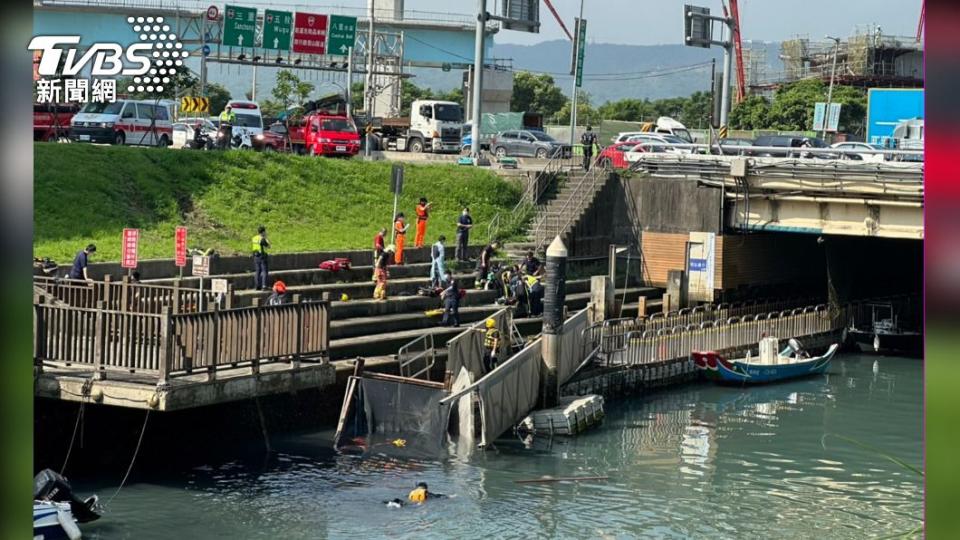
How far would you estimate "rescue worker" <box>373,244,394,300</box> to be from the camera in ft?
97.8

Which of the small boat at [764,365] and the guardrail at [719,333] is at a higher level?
the guardrail at [719,333]

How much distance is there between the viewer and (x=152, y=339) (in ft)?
63.5

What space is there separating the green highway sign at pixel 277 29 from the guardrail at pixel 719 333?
101 ft

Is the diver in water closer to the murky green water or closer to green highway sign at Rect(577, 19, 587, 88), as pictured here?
the murky green water

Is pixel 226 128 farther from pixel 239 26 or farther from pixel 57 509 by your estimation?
pixel 57 509

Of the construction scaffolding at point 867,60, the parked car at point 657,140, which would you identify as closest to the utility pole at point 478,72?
the parked car at point 657,140

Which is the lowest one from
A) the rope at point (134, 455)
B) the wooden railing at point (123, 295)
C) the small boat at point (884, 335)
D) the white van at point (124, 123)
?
the rope at point (134, 455)

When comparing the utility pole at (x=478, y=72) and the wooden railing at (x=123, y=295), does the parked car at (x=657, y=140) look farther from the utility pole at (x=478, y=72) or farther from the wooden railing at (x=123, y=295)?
the wooden railing at (x=123, y=295)

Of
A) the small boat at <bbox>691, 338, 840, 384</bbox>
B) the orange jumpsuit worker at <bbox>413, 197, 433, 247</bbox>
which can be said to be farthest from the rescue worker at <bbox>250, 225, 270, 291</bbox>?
the small boat at <bbox>691, 338, 840, 384</bbox>

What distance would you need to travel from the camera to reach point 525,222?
136 ft

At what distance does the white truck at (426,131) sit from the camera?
56.0 m

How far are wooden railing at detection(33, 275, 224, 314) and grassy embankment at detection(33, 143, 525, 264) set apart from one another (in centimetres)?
668

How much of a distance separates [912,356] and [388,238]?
1837 centimetres

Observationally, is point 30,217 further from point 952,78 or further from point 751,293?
point 751,293
